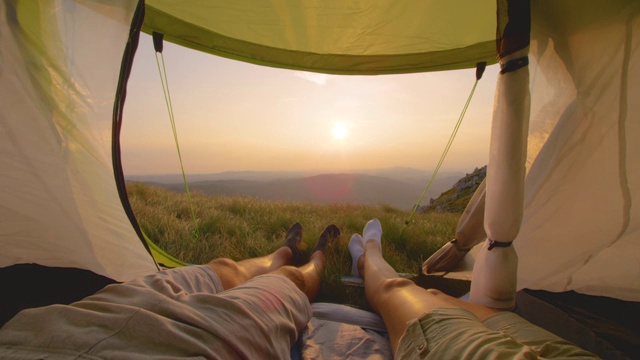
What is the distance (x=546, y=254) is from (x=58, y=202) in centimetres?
243

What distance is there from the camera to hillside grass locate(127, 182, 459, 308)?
229 cm

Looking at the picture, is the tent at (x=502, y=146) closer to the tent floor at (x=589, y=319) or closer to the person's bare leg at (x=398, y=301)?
the tent floor at (x=589, y=319)

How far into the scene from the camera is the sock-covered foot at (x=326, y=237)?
249 cm

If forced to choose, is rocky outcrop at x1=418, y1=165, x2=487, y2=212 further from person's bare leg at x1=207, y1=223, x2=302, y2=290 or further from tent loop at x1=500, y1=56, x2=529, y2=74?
tent loop at x1=500, y1=56, x2=529, y2=74

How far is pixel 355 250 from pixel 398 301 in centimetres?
117

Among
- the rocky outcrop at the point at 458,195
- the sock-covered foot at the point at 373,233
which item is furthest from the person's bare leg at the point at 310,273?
the rocky outcrop at the point at 458,195

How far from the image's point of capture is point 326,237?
2.63 metres

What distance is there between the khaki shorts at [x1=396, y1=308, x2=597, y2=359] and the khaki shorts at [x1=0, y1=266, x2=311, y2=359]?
43 centimetres

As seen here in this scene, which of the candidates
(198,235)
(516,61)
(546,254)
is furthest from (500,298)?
(198,235)

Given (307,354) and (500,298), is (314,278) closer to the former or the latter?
(307,354)

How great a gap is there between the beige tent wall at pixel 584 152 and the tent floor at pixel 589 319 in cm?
5

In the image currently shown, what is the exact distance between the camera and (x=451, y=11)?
6.64 ft

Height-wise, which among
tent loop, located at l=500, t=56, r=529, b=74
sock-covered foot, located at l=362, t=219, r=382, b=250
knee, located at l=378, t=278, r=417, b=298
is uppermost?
tent loop, located at l=500, t=56, r=529, b=74

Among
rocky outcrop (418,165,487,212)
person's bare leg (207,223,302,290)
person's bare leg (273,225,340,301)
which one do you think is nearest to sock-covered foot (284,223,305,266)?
person's bare leg (207,223,302,290)
